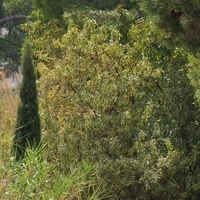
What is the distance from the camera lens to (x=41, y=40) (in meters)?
12.6

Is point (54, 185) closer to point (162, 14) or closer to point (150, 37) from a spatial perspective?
point (162, 14)

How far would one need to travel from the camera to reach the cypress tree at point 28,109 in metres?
9.23

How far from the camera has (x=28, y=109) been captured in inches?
370

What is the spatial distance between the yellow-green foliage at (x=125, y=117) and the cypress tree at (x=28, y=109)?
607 mm

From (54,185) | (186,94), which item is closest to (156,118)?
(186,94)

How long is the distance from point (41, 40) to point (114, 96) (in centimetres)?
338

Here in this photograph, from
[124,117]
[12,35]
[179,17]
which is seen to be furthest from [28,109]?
[12,35]

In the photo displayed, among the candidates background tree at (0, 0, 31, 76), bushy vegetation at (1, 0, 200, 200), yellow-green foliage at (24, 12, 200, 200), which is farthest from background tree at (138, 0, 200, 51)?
background tree at (0, 0, 31, 76)

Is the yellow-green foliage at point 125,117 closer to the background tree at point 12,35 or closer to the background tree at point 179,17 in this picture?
the background tree at point 179,17

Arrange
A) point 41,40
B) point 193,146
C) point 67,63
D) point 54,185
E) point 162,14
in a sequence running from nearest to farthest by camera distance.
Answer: point 54,185
point 162,14
point 193,146
point 67,63
point 41,40

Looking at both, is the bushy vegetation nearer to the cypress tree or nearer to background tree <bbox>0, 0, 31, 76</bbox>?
the cypress tree

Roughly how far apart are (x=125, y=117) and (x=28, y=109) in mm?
1293

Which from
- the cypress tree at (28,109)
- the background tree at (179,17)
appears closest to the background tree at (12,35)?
the cypress tree at (28,109)

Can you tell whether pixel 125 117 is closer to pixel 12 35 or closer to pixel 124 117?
pixel 124 117
